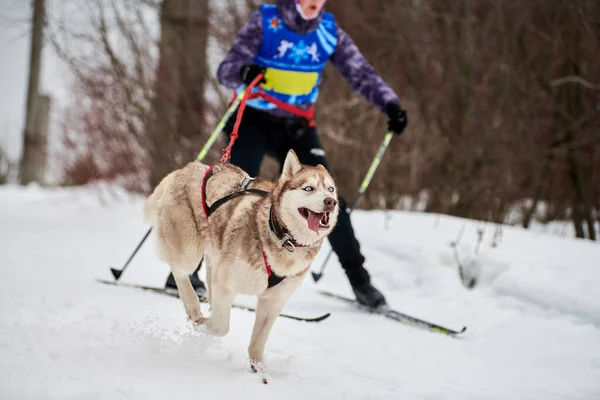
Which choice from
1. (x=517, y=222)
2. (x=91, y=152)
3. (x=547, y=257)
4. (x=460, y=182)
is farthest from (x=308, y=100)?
(x=91, y=152)

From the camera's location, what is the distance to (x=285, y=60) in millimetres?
3811

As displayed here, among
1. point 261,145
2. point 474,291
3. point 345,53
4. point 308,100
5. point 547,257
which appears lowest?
point 474,291

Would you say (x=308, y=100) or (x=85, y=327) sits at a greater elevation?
(x=308, y=100)

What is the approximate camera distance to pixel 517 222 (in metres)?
8.83

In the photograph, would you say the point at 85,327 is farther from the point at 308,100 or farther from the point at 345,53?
the point at 345,53

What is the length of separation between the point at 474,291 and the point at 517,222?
14.0ft

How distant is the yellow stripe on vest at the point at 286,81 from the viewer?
3818 millimetres

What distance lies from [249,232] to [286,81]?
1.48 meters

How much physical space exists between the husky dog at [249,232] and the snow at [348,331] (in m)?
0.28

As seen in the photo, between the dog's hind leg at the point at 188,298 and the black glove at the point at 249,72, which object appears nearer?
the dog's hind leg at the point at 188,298

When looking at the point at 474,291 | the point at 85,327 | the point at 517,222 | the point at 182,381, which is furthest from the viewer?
the point at 517,222

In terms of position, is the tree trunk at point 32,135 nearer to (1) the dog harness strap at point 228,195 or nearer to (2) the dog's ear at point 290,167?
(1) the dog harness strap at point 228,195

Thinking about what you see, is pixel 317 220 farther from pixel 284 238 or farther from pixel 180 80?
pixel 180 80

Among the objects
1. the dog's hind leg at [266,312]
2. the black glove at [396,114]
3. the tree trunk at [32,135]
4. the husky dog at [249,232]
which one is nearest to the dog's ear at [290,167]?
the husky dog at [249,232]
